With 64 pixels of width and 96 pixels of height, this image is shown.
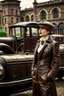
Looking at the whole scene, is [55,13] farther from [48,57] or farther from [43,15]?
[48,57]

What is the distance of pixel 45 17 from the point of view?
6172 centimetres

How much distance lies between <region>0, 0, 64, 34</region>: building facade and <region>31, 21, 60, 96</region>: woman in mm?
48642

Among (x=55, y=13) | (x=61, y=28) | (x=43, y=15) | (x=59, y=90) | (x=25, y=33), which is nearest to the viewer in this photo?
(x=59, y=90)

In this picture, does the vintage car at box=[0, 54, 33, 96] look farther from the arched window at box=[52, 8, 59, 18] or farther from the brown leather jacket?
the arched window at box=[52, 8, 59, 18]

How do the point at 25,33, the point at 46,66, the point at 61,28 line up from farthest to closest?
the point at 61,28 → the point at 25,33 → the point at 46,66

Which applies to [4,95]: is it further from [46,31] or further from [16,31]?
[16,31]

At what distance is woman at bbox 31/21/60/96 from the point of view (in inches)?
193

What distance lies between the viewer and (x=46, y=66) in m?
4.97

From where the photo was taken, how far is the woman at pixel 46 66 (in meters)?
4.90

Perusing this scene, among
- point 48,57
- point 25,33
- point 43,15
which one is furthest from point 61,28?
point 48,57

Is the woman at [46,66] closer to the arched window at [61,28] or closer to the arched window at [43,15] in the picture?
the arched window at [61,28]

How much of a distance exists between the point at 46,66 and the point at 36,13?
58.6 metres

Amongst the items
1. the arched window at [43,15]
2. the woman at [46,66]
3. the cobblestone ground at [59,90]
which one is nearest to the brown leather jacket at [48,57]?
the woman at [46,66]

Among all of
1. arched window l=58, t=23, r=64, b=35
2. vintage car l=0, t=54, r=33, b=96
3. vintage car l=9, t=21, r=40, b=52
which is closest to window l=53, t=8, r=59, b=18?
arched window l=58, t=23, r=64, b=35
